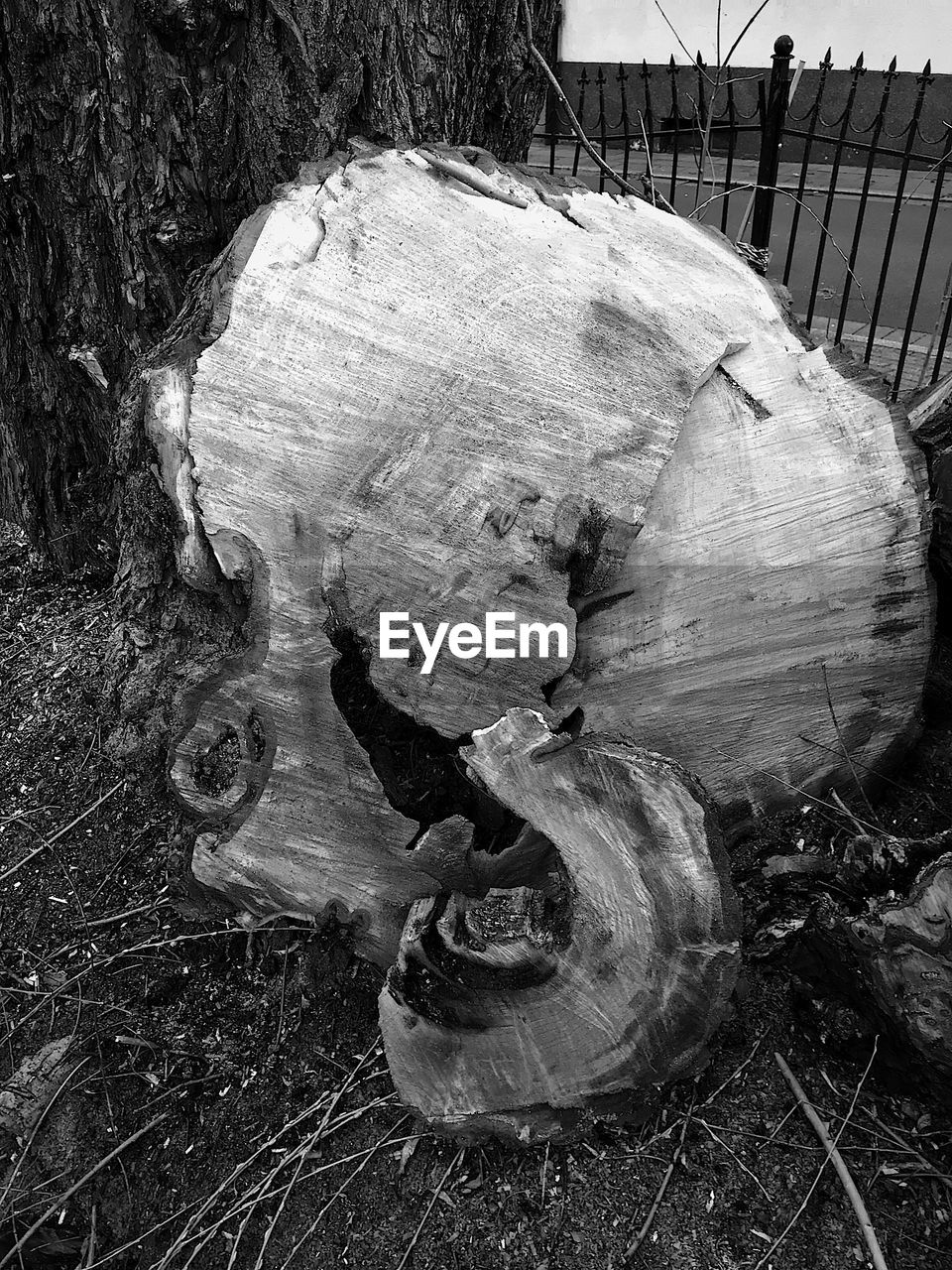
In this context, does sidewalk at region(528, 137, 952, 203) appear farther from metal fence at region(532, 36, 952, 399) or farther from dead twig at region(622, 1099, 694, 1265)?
dead twig at region(622, 1099, 694, 1265)

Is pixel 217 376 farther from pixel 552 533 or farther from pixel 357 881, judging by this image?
pixel 357 881

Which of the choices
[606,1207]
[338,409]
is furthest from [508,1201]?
[338,409]

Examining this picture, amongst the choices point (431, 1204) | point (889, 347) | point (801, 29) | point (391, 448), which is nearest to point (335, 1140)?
point (431, 1204)

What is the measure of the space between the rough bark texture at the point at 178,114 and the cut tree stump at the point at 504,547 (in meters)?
0.52

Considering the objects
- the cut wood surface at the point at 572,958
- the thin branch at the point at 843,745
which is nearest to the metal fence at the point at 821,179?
the thin branch at the point at 843,745

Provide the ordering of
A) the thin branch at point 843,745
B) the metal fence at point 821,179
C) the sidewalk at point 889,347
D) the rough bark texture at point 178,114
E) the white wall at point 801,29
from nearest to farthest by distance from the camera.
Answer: the thin branch at point 843,745, the rough bark texture at point 178,114, the metal fence at point 821,179, the sidewalk at point 889,347, the white wall at point 801,29

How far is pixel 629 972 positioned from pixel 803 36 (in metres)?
9.38

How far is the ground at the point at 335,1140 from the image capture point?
1.43 m

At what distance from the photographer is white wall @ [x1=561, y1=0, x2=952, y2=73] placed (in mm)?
8008

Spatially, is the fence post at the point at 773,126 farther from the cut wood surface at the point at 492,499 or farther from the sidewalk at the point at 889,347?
the cut wood surface at the point at 492,499

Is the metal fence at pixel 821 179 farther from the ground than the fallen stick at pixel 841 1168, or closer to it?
farther from the ground

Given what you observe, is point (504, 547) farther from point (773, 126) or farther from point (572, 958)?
point (773, 126)

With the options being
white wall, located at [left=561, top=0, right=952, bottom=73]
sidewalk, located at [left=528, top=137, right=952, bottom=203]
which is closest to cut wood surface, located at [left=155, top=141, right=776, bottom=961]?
sidewalk, located at [left=528, top=137, right=952, bottom=203]

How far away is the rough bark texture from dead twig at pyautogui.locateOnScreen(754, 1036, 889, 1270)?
210 cm
